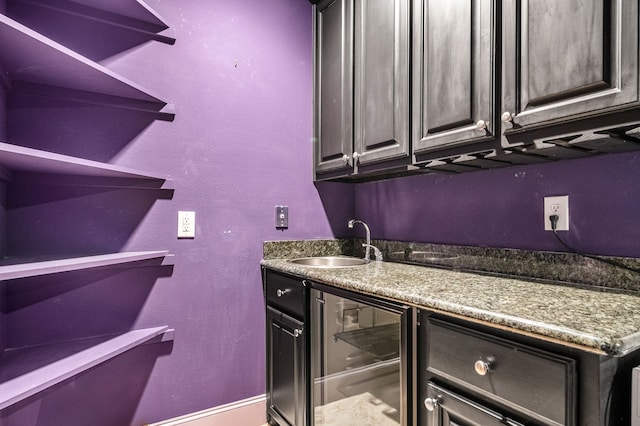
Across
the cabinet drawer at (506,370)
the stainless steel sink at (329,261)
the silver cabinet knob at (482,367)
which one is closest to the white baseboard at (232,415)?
the stainless steel sink at (329,261)

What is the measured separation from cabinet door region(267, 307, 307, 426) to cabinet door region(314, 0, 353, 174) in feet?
2.88

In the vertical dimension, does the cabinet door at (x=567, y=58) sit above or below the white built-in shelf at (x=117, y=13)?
below

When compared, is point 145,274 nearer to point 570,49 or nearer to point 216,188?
point 216,188

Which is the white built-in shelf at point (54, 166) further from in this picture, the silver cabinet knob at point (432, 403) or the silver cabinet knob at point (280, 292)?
the silver cabinet knob at point (432, 403)

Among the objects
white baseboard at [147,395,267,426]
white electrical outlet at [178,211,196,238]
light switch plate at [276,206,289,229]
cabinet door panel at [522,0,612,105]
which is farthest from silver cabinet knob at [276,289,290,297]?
cabinet door panel at [522,0,612,105]

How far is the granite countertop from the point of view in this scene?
2.12 ft

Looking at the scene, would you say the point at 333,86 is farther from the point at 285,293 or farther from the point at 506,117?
the point at 285,293

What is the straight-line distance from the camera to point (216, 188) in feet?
5.97

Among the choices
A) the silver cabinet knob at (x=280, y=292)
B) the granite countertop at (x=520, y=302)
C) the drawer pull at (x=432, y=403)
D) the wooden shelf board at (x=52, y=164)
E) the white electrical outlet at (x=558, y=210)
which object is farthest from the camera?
the silver cabinet knob at (x=280, y=292)

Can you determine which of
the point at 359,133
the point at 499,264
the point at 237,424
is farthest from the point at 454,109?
the point at 237,424

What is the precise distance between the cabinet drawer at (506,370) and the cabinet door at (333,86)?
3.51 ft

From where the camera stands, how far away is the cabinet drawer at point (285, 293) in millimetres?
1526

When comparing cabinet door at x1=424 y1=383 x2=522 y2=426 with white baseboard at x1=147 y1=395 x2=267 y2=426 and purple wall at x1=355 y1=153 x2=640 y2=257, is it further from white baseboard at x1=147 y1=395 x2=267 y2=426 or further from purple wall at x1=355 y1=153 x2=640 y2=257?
white baseboard at x1=147 y1=395 x2=267 y2=426

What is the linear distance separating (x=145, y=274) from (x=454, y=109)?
1.58m
